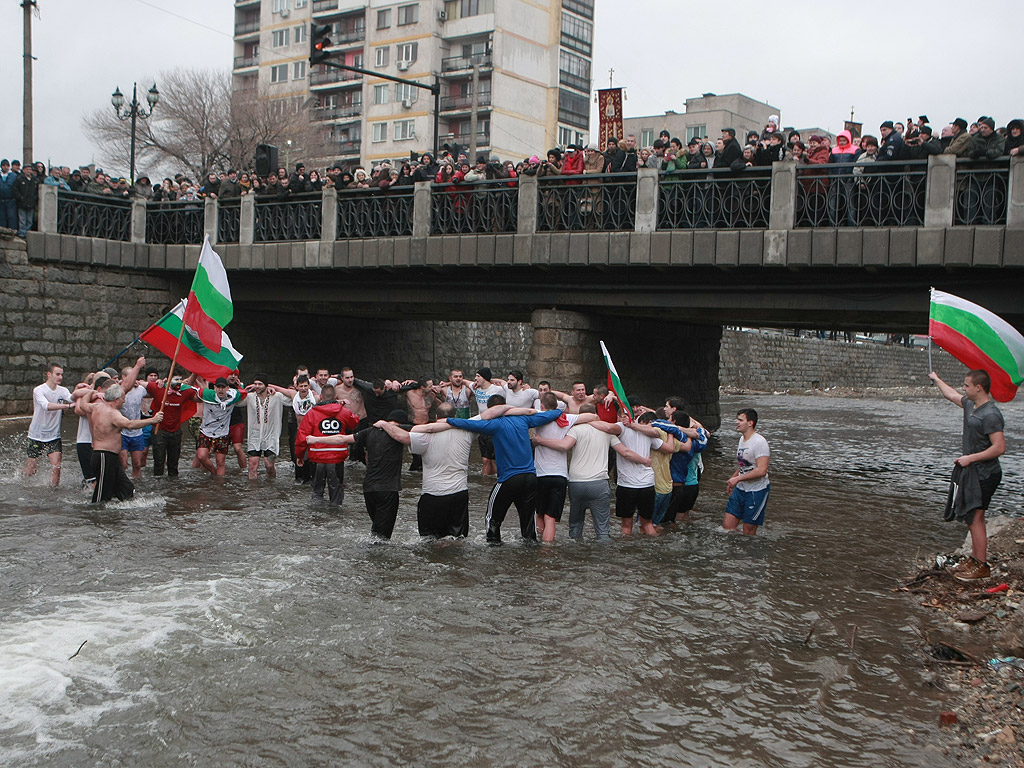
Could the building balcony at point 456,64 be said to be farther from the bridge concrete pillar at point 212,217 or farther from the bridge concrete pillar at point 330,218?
the bridge concrete pillar at point 330,218

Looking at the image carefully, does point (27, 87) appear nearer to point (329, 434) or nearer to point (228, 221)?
point (228, 221)

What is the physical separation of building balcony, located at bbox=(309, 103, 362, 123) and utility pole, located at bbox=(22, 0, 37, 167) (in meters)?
46.3

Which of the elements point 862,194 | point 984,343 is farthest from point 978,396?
point 862,194

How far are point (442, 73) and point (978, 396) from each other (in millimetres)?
61872

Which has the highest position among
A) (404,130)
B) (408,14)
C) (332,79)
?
(408,14)

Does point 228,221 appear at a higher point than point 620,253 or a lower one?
higher

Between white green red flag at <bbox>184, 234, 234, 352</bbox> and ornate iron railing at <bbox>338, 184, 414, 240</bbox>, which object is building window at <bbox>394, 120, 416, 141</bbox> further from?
white green red flag at <bbox>184, 234, 234, 352</bbox>

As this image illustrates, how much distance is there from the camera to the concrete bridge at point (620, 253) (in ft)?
50.0

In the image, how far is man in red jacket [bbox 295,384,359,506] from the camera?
1277 centimetres

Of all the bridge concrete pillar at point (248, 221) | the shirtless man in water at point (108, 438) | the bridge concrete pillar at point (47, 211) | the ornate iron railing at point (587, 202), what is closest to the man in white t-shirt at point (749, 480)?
the shirtless man in water at point (108, 438)

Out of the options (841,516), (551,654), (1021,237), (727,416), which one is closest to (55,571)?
(551,654)

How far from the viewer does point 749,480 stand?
10992mm

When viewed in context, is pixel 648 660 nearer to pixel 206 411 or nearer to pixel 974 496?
pixel 974 496

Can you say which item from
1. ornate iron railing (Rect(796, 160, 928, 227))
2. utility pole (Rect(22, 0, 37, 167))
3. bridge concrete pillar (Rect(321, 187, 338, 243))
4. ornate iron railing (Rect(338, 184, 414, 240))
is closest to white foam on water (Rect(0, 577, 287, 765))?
ornate iron railing (Rect(796, 160, 928, 227))
